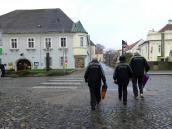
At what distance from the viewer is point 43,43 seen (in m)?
65.8

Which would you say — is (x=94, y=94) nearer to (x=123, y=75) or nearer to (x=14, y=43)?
(x=123, y=75)

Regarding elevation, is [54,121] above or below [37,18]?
below

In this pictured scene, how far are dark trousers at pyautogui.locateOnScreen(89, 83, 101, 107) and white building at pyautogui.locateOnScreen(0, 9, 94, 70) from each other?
50.3 meters

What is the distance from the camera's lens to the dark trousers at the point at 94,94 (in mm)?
13067

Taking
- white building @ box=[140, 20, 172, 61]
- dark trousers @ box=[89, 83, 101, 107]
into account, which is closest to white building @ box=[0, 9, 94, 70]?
white building @ box=[140, 20, 172, 61]

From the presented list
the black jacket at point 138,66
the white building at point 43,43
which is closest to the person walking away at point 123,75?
the black jacket at point 138,66

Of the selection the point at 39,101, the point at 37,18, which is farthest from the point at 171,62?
Answer: the point at 39,101

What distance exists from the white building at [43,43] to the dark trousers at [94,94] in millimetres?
50265

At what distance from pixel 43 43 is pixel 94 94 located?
53065mm

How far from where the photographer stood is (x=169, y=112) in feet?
40.1

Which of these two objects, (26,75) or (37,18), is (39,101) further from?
(37,18)

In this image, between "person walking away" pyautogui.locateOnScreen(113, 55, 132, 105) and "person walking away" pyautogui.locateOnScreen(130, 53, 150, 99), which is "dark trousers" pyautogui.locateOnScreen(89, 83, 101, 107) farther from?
"person walking away" pyautogui.locateOnScreen(130, 53, 150, 99)

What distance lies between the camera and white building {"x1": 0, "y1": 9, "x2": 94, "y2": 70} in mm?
65000

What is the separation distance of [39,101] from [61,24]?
50.9m
